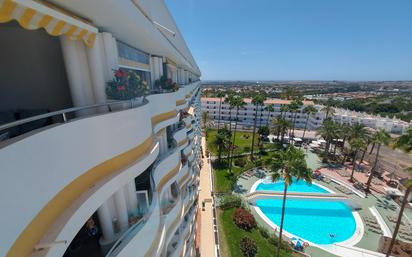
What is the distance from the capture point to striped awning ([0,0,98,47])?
12.4 ft

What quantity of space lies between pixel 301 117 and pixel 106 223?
88.7m

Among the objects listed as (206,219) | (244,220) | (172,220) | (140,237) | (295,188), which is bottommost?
(295,188)

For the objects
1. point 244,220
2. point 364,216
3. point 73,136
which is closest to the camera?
point 73,136

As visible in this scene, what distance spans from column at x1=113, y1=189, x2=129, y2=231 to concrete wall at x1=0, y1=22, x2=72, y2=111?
4200mm

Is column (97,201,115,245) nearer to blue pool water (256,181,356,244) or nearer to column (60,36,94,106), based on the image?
column (60,36,94,106)

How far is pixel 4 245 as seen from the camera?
2984 millimetres

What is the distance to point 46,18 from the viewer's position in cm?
456

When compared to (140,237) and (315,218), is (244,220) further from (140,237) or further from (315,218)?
(140,237)

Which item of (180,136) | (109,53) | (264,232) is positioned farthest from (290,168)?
(109,53)

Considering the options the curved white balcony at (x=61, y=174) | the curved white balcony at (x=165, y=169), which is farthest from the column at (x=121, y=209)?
the curved white balcony at (x=165, y=169)

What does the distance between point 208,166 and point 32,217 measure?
144 feet

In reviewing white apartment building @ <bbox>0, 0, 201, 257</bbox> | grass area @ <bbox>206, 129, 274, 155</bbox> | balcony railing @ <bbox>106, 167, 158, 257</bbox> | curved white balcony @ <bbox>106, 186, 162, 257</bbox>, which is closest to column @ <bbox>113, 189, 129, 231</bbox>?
white apartment building @ <bbox>0, 0, 201, 257</bbox>

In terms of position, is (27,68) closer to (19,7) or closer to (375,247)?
(19,7)

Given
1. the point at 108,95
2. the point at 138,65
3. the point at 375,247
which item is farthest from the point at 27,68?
the point at 375,247
